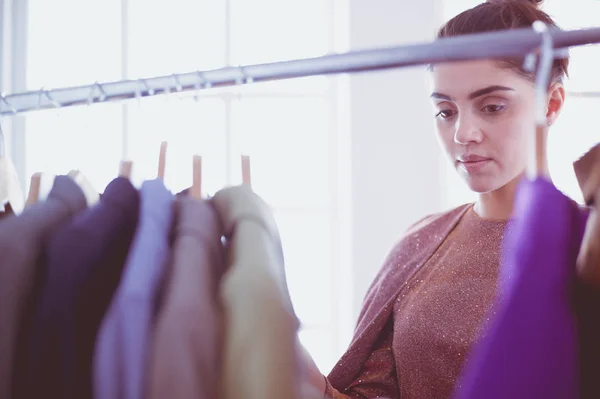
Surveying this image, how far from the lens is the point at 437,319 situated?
97cm

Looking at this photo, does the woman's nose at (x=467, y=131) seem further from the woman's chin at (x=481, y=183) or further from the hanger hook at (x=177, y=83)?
the hanger hook at (x=177, y=83)

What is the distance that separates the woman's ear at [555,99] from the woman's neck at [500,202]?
141 mm

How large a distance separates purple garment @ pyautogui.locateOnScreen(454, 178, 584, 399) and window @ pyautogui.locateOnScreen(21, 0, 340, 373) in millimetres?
1657

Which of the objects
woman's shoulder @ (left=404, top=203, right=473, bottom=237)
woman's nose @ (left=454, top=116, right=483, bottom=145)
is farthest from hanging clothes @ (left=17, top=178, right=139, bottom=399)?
woman's shoulder @ (left=404, top=203, right=473, bottom=237)

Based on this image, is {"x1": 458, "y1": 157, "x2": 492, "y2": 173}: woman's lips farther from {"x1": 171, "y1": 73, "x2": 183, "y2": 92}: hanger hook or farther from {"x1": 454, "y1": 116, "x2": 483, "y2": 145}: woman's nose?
{"x1": 171, "y1": 73, "x2": 183, "y2": 92}: hanger hook

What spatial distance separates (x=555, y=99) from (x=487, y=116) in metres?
0.17

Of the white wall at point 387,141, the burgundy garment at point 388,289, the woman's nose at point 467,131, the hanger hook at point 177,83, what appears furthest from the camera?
the white wall at point 387,141

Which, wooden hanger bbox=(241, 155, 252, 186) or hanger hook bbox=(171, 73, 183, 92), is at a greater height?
hanger hook bbox=(171, 73, 183, 92)

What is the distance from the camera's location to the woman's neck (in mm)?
1008

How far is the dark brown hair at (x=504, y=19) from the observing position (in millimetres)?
908

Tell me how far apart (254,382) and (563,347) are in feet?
0.73

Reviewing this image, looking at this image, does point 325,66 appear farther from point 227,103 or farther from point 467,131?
point 227,103

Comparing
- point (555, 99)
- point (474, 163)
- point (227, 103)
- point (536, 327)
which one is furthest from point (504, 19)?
point (227, 103)

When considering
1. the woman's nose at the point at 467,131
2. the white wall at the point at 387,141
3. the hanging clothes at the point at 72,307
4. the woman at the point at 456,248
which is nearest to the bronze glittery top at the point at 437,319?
the woman at the point at 456,248
